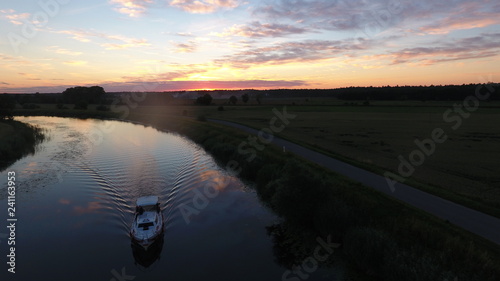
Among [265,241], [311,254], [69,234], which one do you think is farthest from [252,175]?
[69,234]

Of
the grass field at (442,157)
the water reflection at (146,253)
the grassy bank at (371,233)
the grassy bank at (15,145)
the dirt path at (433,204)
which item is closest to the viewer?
the grassy bank at (371,233)

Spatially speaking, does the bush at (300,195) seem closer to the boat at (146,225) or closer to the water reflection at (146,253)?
the boat at (146,225)

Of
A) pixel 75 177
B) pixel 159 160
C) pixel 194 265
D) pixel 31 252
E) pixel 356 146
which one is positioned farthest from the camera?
pixel 356 146

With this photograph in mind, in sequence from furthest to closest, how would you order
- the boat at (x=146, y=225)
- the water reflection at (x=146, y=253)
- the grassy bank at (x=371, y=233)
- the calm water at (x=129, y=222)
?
the boat at (x=146, y=225) → the water reflection at (x=146, y=253) → the calm water at (x=129, y=222) → the grassy bank at (x=371, y=233)

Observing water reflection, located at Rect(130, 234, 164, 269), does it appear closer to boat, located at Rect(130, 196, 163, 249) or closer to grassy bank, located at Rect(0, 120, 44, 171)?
boat, located at Rect(130, 196, 163, 249)

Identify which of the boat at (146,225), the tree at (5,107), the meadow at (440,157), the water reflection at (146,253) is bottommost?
the water reflection at (146,253)

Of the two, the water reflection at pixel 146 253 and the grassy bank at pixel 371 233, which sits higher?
the grassy bank at pixel 371 233

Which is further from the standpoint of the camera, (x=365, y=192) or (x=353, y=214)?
(x=365, y=192)

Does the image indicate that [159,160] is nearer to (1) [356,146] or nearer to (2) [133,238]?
(2) [133,238]

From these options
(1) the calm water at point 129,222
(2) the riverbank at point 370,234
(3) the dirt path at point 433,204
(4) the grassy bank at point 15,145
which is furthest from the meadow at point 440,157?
(4) the grassy bank at point 15,145
